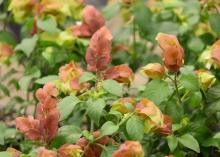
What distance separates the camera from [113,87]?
1123mm

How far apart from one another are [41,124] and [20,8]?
682 mm

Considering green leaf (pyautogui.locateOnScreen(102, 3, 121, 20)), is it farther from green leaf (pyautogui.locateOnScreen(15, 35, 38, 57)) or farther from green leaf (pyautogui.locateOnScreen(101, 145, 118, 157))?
green leaf (pyautogui.locateOnScreen(101, 145, 118, 157))

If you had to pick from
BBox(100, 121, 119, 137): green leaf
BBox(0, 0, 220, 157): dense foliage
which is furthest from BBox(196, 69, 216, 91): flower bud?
BBox(100, 121, 119, 137): green leaf

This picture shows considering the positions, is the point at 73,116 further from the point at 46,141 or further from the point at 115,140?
the point at 46,141

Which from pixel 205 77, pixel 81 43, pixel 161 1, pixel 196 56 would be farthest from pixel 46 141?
pixel 161 1

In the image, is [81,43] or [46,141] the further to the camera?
[81,43]

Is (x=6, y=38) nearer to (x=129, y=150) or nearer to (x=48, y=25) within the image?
(x=48, y=25)

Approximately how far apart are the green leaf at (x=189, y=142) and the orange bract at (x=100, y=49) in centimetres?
21

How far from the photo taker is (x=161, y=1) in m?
1.91

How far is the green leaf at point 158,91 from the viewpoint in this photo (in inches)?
44.4

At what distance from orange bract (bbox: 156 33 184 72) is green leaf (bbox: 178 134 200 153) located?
0.13 meters

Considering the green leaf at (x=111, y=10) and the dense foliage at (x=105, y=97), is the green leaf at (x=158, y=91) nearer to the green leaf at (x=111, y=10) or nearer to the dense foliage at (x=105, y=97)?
the dense foliage at (x=105, y=97)

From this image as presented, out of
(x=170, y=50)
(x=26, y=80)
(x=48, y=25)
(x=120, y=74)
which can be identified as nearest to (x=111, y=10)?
(x=48, y=25)

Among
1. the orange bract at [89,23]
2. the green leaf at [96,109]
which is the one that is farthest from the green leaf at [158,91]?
the orange bract at [89,23]
